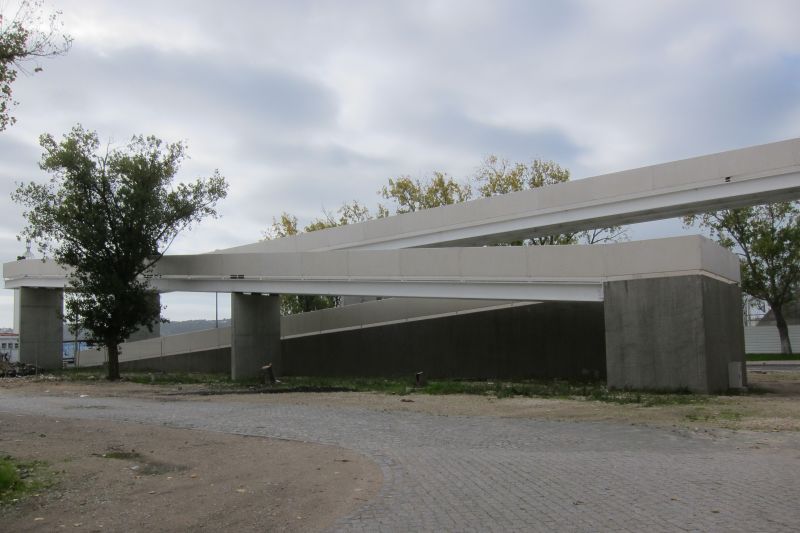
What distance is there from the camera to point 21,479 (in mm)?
7949

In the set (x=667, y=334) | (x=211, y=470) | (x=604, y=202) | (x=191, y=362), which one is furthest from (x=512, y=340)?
(x=211, y=470)

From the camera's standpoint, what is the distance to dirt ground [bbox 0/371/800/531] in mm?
6520

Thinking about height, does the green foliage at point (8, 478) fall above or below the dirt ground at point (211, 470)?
above

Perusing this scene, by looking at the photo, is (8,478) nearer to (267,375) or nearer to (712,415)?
(712,415)

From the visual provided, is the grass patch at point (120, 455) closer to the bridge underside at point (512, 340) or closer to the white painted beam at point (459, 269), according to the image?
the bridge underside at point (512, 340)

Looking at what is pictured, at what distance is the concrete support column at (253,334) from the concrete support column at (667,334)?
1652 cm

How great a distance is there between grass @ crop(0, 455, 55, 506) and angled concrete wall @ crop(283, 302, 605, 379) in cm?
2208

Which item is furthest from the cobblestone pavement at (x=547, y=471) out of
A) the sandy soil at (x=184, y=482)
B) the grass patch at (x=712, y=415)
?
the grass patch at (x=712, y=415)

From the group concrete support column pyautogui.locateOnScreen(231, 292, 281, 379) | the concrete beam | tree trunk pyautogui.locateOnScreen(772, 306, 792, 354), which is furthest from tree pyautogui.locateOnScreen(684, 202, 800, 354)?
concrete support column pyautogui.locateOnScreen(231, 292, 281, 379)

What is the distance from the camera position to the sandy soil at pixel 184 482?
21.1ft

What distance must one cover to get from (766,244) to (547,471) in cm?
4099

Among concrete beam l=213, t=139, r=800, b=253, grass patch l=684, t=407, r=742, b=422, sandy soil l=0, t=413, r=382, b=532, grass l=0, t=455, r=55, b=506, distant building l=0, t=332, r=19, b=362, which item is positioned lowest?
grass patch l=684, t=407, r=742, b=422

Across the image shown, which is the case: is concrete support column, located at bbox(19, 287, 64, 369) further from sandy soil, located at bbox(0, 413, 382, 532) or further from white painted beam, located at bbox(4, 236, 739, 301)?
sandy soil, located at bbox(0, 413, 382, 532)

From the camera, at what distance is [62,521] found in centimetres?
636
